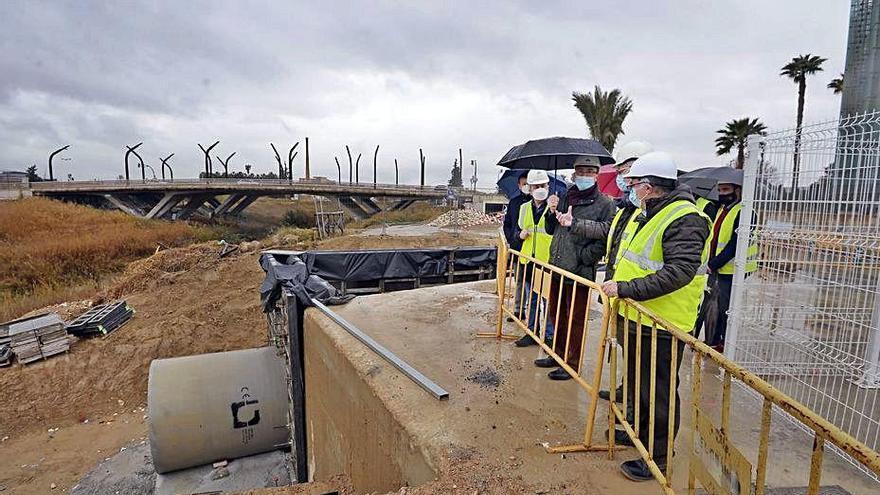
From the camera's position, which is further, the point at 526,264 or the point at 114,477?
the point at 114,477

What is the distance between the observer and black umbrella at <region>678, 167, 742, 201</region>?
4.22 m

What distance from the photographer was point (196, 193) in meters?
37.2

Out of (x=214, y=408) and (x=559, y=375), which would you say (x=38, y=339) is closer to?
(x=214, y=408)

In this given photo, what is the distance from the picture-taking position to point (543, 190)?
425 centimetres

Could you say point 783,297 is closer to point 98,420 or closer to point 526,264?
point 526,264

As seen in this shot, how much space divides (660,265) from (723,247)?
2.14 metres

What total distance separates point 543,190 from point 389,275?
263 inches

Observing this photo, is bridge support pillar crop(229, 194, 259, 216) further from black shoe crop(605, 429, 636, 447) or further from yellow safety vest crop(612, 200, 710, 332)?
yellow safety vest crop(612, 200, 710, 332)

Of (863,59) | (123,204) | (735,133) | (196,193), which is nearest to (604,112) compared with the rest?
(735,133)

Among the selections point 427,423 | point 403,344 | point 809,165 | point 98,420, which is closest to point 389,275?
point 403,344

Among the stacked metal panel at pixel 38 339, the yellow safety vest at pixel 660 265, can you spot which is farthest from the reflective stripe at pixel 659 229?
the stacked metal panel at pixel 38 339

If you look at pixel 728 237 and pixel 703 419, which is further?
pixel 728 237

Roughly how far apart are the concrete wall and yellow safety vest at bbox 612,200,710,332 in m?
1.69

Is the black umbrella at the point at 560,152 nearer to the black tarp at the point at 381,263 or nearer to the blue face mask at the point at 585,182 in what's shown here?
the blue face mask at the point at 585,182
